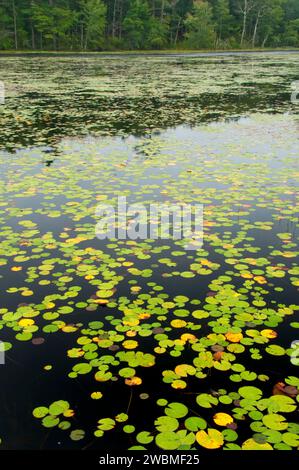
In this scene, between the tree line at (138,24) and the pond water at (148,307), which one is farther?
the tree line at (138,24)

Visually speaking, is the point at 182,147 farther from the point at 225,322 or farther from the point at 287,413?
the point at 287,413

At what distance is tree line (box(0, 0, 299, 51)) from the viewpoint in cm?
5956

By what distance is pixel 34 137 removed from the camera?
13508mm

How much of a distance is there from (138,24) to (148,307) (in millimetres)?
70613

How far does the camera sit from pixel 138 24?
66438 mm

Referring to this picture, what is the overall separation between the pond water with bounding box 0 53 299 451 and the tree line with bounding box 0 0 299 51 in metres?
56.2

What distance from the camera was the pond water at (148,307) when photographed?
10.8 feet

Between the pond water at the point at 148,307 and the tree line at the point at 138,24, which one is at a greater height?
the tree line at the point at 138,24

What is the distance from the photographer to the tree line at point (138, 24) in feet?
195

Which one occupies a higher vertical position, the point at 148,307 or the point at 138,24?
the point at 138,24

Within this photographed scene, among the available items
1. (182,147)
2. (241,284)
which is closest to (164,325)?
(241,284)

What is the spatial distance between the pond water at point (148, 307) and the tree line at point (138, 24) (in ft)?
184

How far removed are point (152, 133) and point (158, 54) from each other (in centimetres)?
5927

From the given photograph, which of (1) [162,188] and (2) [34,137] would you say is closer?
(1) [162,188]
